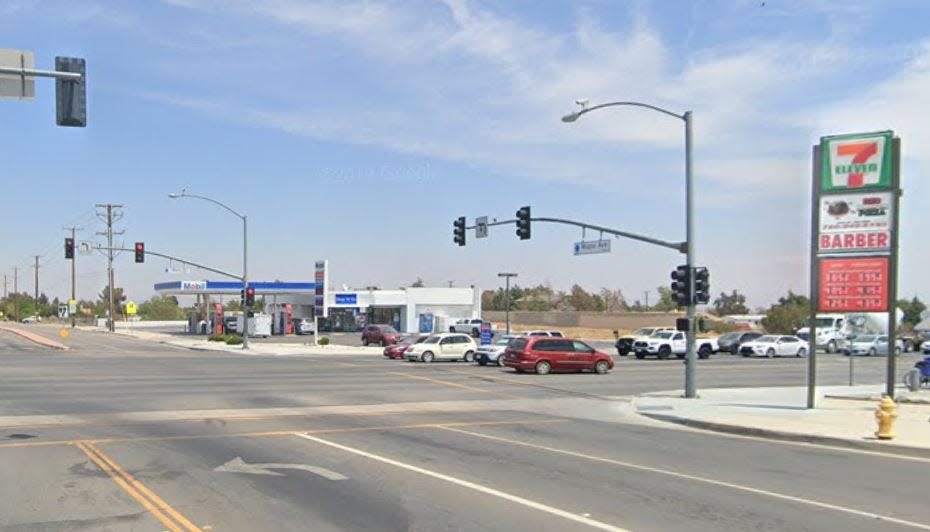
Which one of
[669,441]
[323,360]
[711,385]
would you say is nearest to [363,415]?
[669,441]

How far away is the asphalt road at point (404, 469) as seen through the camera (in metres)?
8.48

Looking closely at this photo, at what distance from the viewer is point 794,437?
1570 centimetres

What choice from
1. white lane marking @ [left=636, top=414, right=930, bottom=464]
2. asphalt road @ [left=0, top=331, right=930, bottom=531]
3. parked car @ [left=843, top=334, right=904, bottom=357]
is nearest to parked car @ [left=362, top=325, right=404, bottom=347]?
parked car @ [left=843, top=334, right=904, bottom=357]

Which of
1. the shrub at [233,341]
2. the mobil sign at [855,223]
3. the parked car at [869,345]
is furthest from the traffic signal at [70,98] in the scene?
the parked car at [869,345]

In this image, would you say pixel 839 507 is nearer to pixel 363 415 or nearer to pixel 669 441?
pixel 669 441

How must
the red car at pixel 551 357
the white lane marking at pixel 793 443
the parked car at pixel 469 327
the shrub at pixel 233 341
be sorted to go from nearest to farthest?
the white lane marking at pixel 793 443 < the red car at pixel 551 357 < the shrub at pixel 233 341 < the parked car at pixel 469 327

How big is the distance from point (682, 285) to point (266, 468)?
1693 centimetres

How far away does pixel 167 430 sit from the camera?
15406 millimetres

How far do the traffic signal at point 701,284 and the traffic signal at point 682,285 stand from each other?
0.74 feet

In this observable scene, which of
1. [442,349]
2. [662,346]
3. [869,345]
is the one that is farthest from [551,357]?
[869,345]

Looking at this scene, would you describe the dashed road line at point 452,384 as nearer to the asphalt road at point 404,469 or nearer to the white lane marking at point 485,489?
the asphalt road at point 404,469

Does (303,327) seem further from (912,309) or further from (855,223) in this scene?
(912,309)

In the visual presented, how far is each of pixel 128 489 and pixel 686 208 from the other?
19.3 metres

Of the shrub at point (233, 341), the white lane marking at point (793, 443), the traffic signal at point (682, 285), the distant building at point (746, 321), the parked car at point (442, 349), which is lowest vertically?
the distant building at point (746, 321)
